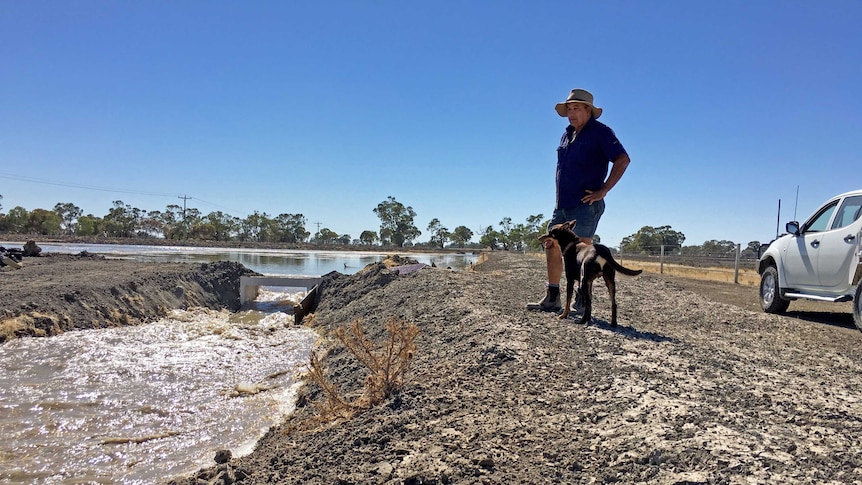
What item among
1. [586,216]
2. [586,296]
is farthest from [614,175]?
[586,296]

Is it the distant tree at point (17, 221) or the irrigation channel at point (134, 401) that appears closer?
the irrigation channel at point (134, 401)

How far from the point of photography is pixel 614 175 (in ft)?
15.6

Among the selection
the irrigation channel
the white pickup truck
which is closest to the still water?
the irrigation channel

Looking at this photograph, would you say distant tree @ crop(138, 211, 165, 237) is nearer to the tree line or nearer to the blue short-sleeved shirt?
the tree line

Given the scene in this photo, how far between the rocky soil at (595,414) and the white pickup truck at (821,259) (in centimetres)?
127

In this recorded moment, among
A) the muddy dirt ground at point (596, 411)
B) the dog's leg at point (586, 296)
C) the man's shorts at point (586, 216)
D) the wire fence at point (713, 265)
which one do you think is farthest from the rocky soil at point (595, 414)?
the wire fence at point (713, 265)

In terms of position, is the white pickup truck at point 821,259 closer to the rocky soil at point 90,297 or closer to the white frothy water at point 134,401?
the white frothy water at point 134,401

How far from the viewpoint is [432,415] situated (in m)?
2.98

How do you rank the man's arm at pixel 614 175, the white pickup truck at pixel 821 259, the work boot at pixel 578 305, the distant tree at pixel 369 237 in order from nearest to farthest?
the man's arm at pixel 614 175, the work boot at pixel 578 305, the white pickup truck at pixel 821 259, the distant tree at pixel 369 237

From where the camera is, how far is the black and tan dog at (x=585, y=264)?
4.46 m

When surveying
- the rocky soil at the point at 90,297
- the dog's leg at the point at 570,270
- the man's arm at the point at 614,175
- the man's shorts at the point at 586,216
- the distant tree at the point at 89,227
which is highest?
the distant tree at the point at 89,227

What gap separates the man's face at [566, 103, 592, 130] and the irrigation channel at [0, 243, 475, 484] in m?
4.70

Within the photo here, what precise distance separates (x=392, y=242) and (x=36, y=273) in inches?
3683

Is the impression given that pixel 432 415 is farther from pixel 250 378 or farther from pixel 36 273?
pixel 36 273
